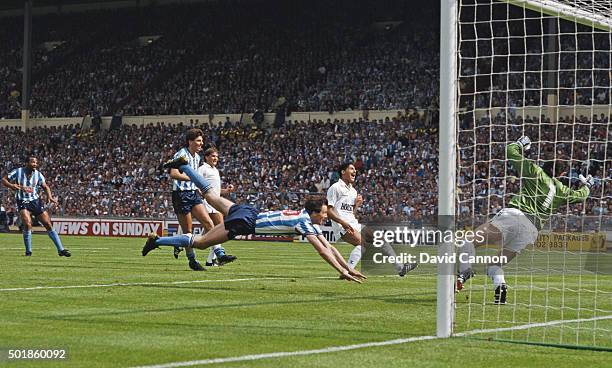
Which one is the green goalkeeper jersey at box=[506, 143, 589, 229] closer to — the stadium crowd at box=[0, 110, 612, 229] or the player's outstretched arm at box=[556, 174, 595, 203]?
the player's outstretched arm at box=[556, 174, 595, 203]

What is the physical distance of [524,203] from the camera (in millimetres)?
12336

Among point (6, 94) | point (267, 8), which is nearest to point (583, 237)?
point (267, 8)

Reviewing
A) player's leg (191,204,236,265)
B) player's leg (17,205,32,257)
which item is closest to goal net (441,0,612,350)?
player's leg (191,204,236,265)

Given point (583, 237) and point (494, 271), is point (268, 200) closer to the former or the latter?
point (583, 237)

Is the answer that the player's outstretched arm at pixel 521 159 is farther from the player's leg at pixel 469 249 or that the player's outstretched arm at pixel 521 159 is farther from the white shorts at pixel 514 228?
the player's leg at pixel 469 249

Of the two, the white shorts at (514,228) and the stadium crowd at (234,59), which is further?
the stadium crowd at (234,59)

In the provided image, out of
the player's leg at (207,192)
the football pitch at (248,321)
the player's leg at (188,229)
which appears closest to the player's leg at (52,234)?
the player's leg at (188,229)

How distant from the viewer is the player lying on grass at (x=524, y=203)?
12.1 meters

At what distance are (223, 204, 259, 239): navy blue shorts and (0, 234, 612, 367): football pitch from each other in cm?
80

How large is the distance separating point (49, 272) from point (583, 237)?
65.2ft

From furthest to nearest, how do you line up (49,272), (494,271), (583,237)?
1. (583,237)
2. (49,272)
3. (494,271)

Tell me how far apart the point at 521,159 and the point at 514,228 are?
0.92 m

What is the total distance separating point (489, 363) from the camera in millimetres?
7348

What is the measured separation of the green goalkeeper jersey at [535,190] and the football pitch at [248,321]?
1.26 meters
